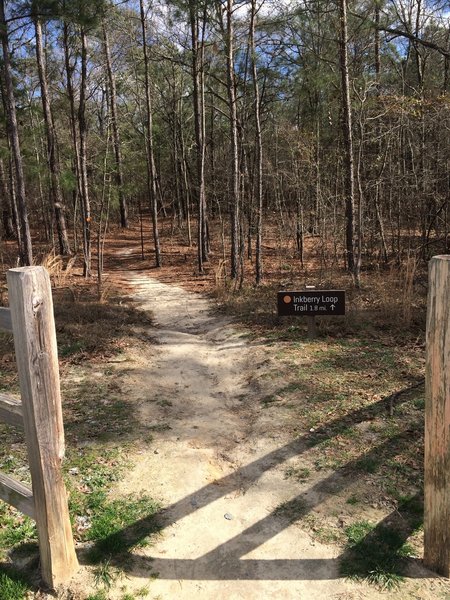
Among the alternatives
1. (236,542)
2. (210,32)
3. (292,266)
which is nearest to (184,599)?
(236,542)

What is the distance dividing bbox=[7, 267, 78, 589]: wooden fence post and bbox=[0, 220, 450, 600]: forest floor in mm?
420

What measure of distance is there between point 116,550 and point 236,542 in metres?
0.81

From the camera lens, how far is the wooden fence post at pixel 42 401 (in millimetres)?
2359

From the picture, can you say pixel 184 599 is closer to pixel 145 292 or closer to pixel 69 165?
pixel 145 292

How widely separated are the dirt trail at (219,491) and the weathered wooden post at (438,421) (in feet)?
1.46

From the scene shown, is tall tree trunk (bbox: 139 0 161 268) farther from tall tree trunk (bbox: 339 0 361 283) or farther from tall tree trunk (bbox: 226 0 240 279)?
tall tree trunk (bbox: 339 0 361 283)

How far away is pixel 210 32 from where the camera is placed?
49.3 feet

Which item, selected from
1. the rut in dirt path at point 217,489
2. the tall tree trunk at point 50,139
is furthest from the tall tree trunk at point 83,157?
the rut in dirt path at point 217,489

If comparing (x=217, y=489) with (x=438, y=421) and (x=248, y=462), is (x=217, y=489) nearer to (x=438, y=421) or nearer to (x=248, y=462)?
(x=248, y=462)

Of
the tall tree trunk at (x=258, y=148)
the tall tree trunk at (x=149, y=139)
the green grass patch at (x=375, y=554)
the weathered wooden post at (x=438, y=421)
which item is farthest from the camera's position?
the tall tree trunk at (x=149, y=139)

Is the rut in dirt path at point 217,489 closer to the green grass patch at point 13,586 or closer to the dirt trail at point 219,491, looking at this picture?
the dirt trail at point 219,491

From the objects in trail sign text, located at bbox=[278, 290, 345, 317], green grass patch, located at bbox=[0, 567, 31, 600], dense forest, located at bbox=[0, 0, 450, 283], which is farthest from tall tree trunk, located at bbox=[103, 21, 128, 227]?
green grass patch, located at bbox=[0, 567, 31, 600]

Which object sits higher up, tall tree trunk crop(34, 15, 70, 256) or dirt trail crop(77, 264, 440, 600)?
tall tree trunk crop(34, 15, 70, 256)

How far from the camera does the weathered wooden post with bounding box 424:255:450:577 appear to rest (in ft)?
8.14
